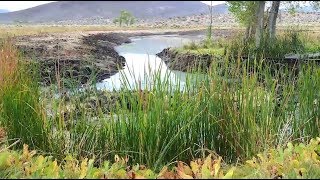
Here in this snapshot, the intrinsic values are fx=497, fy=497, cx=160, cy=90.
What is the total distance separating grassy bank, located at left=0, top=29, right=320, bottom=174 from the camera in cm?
271

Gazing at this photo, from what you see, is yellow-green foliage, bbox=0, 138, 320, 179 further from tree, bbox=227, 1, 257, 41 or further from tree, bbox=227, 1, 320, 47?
tree, bbox=227, 1, 257, 41

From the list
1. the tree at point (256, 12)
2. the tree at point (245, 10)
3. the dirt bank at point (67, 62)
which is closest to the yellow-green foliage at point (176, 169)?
the dirt bank at point (67, 62)

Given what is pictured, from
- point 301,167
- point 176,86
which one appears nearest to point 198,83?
point 176,86

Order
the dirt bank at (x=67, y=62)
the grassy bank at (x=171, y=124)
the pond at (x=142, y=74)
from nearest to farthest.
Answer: the grassy bank at (x=171, y=124) → the pond at (x=142, y=74) → the dirt bank at (x=67, y=62)

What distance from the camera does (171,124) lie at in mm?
2723

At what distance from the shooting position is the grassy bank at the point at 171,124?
106 inches

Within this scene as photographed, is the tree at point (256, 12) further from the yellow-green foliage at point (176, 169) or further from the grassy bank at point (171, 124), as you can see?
the yellow-green foliage at point (176, 169)

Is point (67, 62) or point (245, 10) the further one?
point (245, 10)

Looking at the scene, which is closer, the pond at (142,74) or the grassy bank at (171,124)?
the grassy bank at (171,124)

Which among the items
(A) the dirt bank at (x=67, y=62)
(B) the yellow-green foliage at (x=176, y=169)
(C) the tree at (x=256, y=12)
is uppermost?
(C) the tree at (x=256, y=12)

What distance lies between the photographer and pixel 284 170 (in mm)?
2021

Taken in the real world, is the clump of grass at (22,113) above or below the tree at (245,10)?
below

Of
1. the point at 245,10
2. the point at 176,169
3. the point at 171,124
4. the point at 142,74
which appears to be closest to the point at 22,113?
the point at 171,124

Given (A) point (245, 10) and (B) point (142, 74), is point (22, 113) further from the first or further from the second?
(A) point (245, 10)
